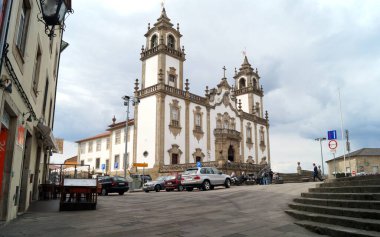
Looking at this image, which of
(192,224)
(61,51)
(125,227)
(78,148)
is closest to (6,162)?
(125,227)

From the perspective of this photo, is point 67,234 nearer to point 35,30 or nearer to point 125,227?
point 125,227

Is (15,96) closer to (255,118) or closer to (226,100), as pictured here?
(226,100)

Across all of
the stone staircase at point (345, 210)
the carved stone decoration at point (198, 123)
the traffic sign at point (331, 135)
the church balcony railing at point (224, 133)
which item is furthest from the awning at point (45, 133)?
the church balcony railing at point (224, 133)

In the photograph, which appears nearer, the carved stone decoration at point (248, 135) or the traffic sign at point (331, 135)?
the traffic sign at point (331, 135)

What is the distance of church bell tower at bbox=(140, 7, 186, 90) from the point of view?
39.2 meters

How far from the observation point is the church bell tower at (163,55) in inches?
1542

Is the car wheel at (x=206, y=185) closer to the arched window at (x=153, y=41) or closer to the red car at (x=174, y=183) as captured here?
the red car at (x=174, y=183)

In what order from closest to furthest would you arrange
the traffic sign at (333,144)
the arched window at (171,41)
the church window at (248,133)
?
1. the traffic sign at (333,144)
2. the arched window at (171,41)
3. the church window at (248,133)

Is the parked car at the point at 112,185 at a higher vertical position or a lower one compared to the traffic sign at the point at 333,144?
lower

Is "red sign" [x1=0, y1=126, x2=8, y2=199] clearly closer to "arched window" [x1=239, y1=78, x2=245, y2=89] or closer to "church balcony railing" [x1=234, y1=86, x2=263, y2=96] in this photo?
"church balcony railing" [x1=234, y1=86, x2=263, y2=96]

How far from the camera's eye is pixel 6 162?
26.4 ft

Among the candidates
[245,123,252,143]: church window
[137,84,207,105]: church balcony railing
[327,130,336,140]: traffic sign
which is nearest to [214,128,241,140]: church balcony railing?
[137,84,207,105]: church balcony railing

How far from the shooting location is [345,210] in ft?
27.3

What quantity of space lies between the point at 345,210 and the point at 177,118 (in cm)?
3047
